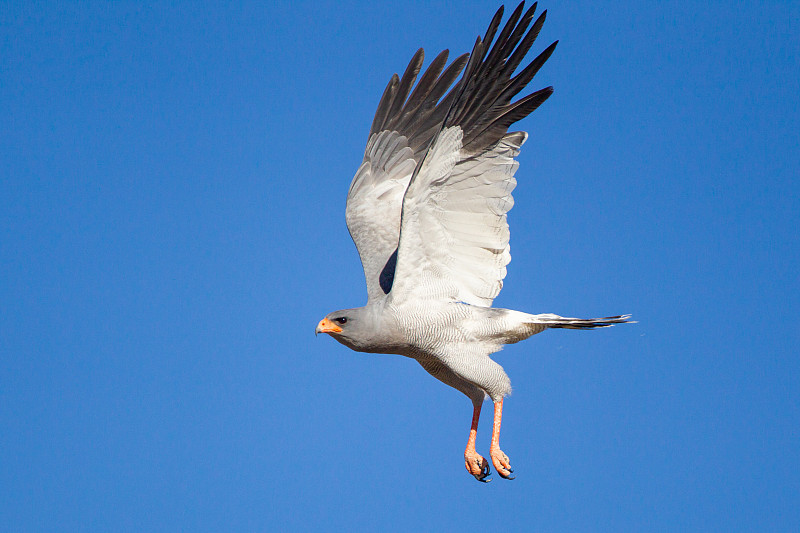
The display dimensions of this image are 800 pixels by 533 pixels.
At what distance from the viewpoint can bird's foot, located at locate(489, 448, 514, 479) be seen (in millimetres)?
10383

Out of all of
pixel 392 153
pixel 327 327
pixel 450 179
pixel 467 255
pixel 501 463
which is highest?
pixel 392 153

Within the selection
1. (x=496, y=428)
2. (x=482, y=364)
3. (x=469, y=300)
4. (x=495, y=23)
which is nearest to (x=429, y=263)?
(x=469, y=300)

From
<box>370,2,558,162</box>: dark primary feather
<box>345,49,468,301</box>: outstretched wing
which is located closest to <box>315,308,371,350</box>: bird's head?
<box>345,49,468,301</box>: outstretched wing

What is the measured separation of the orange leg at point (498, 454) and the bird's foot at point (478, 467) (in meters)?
0.29

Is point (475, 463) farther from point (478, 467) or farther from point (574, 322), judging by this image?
point (574, 322)

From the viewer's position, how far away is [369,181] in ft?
41.8

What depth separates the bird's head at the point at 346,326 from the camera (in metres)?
10.1

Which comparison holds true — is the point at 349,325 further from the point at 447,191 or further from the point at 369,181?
the point at 369,181

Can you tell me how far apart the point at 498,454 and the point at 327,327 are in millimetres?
2821

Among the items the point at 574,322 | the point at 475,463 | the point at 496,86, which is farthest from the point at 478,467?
the point at 496,86

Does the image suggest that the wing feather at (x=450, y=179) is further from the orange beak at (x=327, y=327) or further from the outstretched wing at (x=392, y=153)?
the orange beak at (x=327, y=327)

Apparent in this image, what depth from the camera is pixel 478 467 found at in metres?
10.6

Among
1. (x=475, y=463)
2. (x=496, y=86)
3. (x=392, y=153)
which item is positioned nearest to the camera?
(x=496, y=86)

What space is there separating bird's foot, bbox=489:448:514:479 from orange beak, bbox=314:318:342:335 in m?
2.61
